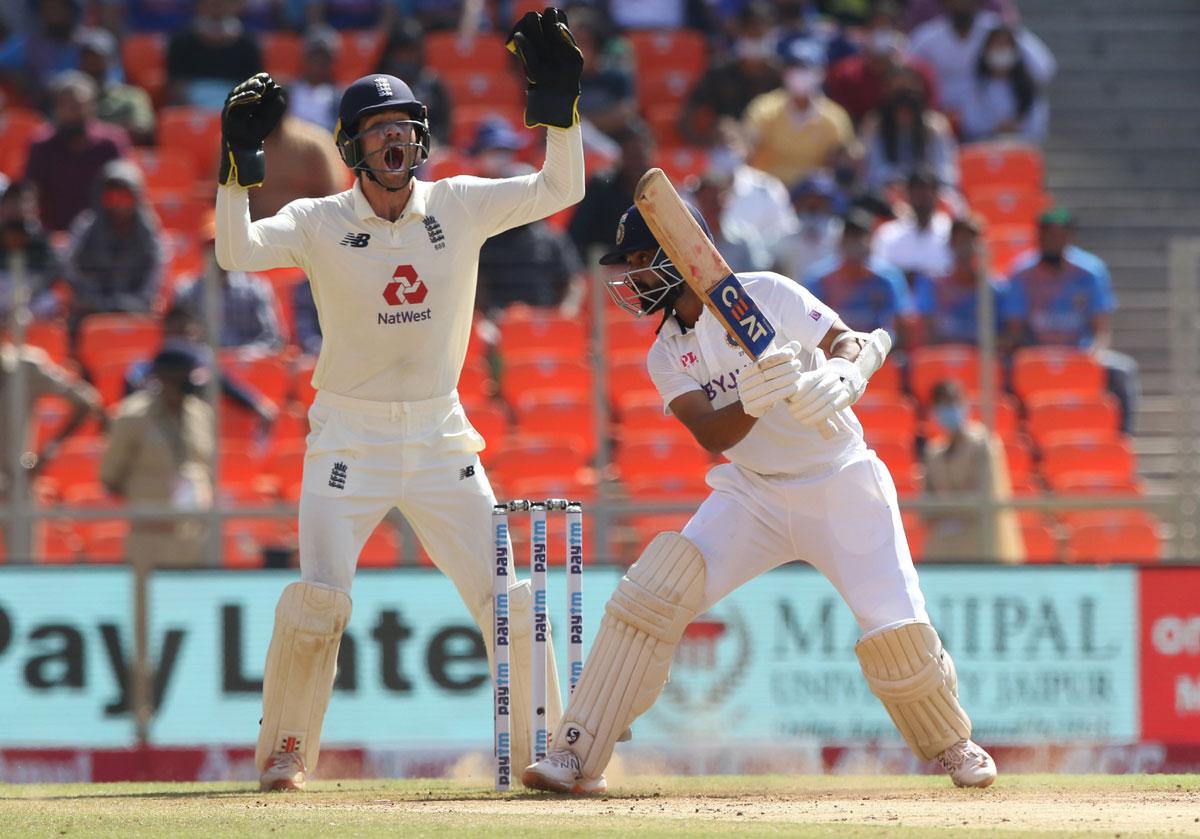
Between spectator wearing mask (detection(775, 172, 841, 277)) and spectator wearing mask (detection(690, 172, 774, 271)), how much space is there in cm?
18

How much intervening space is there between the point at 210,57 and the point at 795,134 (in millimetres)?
4131

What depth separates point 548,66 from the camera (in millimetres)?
7230

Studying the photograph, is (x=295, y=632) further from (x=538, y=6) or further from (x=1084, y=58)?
(x=1084, y=58)

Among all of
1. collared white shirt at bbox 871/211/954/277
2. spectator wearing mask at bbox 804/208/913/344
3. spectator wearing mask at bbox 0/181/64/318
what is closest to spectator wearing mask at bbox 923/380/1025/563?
spectator wearing mask at bbox 804/208/913/344

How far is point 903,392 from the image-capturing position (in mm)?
11914

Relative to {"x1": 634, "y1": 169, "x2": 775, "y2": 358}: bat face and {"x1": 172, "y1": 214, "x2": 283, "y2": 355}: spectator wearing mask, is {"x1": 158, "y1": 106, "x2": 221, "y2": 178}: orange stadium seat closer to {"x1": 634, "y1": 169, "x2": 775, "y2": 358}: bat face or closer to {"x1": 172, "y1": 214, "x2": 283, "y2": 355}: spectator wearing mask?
{"x1": 172, "y1": 214, "x2": 283, "y2": 355}: spectator wearing mask

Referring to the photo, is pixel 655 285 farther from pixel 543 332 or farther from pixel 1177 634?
pixel 543 332

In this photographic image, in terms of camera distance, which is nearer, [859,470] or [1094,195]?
[859,470]

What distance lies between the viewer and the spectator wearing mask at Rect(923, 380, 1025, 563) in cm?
1112

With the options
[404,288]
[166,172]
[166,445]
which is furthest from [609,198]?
[404,288]

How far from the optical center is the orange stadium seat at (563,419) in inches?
465

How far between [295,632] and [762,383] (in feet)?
6.31

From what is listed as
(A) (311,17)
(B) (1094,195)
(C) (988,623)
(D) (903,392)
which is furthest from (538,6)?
(C) (988,623)

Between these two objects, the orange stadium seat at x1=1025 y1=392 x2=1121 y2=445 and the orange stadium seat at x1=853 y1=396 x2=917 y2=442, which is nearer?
the orange stadium seat at x1=853 y1=396 x2=917 y2=442
